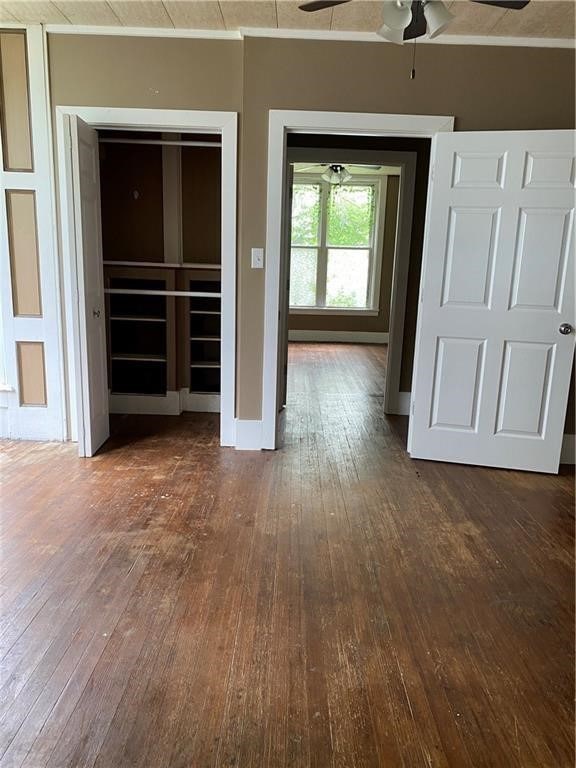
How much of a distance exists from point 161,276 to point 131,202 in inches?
26.5

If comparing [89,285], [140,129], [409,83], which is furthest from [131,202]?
[409,83]

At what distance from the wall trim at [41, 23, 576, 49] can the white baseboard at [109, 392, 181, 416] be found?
263 centimetres

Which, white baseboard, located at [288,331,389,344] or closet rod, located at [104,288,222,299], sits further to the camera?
white baseboard, located at [288,331,389,344]

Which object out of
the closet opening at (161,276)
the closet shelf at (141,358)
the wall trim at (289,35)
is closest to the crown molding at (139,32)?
the wall trim at (289,35)

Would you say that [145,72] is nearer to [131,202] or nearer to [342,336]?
[131,202]

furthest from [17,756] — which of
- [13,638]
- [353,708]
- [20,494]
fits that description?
[20,494]

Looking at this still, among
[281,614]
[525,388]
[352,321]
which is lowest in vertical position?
[281,614]

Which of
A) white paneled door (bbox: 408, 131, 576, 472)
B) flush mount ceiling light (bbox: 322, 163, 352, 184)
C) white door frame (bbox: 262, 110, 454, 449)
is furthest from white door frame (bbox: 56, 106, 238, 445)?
flush mount ceiling light (bbox: 322, 163, 352, 184)

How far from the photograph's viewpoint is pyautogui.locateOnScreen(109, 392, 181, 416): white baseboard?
15.2ft

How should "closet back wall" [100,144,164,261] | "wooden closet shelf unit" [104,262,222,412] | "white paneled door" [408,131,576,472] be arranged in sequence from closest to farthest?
"white paneled door" [408,131,576,472] < "closet back wall" [100,144,164,261] < "wooden closet shelf unit" [104,262,222,412]

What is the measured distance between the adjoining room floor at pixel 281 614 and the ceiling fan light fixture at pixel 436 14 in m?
2.33

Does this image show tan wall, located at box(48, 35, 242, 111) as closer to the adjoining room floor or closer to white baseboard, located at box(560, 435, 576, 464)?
the adjoining room floor

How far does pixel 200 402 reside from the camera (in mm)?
4723

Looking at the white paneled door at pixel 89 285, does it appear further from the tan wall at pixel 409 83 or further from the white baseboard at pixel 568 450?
the white baseboard at pixel 568 450
